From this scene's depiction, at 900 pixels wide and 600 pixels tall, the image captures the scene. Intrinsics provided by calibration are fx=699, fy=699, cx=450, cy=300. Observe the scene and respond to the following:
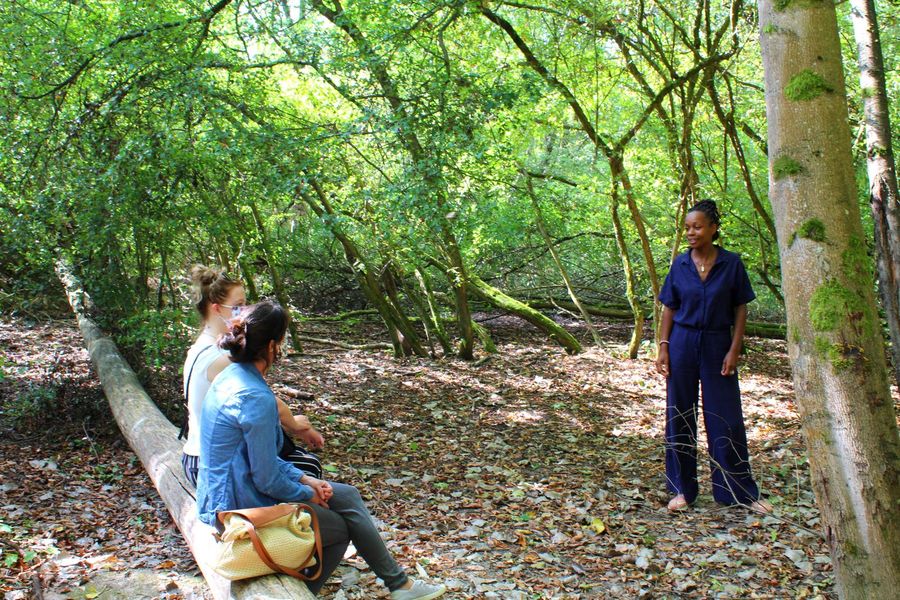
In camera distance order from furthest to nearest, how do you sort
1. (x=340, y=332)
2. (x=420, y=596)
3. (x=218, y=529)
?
(x=340, y=332) < (x=420, y=596) < (x=218, y=529)

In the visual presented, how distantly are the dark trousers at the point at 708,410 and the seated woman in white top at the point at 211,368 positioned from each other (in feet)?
8.22

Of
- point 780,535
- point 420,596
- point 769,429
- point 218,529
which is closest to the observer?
point 218,529

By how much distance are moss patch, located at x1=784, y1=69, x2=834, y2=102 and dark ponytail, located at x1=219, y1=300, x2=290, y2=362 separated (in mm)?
2249

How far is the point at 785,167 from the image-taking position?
258 cm

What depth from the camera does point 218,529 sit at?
3.01 metres

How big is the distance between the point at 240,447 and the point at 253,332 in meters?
0.49

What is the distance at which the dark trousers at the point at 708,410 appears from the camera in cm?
472

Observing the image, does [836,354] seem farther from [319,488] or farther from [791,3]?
[319,488]

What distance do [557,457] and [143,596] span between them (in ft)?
12.1

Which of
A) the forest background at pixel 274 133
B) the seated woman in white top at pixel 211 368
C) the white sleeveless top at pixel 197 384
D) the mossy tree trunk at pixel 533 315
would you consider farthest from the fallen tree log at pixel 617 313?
the white sleeveless top at pixel 197 384

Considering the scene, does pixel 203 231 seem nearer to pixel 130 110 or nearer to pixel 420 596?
pixel 130 110

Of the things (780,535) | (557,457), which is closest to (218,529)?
(780,535)

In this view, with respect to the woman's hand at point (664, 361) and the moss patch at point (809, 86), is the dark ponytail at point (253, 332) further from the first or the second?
the woman's hand at point (664, 361)

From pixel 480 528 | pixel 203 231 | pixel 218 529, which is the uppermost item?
pixel 203 231
